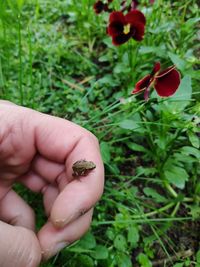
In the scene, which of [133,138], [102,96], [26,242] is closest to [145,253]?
[133,138]

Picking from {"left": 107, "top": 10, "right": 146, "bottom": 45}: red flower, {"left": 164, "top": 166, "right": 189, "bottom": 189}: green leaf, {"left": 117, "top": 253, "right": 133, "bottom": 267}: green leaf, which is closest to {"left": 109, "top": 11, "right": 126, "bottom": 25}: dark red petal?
{"left": 107, "top": 10, "right": 146, "bottom": 45}: red flower

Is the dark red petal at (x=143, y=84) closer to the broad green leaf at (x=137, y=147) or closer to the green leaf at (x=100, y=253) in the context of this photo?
the broad green leaf at (x=137, y=147)

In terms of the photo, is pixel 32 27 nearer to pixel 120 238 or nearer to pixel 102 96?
pixel 102 96

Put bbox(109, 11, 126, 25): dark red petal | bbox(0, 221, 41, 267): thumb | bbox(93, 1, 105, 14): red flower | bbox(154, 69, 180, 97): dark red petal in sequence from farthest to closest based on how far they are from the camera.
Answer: bbox(93, 1, 105, 14): red flower
bbox(109, 11, 126, 25): dark red petal
bbox(154, 69, 180, 97): dark red petal
bbox(0, 221, 41, 267): thumb

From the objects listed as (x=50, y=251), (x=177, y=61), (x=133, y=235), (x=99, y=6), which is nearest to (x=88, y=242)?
(x=133, y=235)

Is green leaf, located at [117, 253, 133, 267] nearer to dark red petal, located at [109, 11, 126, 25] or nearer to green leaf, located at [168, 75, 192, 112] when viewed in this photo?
green leaf, located at [168, 75, 192, 112]

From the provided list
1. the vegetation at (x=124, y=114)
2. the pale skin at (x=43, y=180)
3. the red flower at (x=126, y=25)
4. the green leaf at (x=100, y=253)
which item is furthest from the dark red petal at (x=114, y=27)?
the green leaf at (x=100, y=253)

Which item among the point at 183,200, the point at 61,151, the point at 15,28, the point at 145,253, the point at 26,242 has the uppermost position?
the point at 15,28
